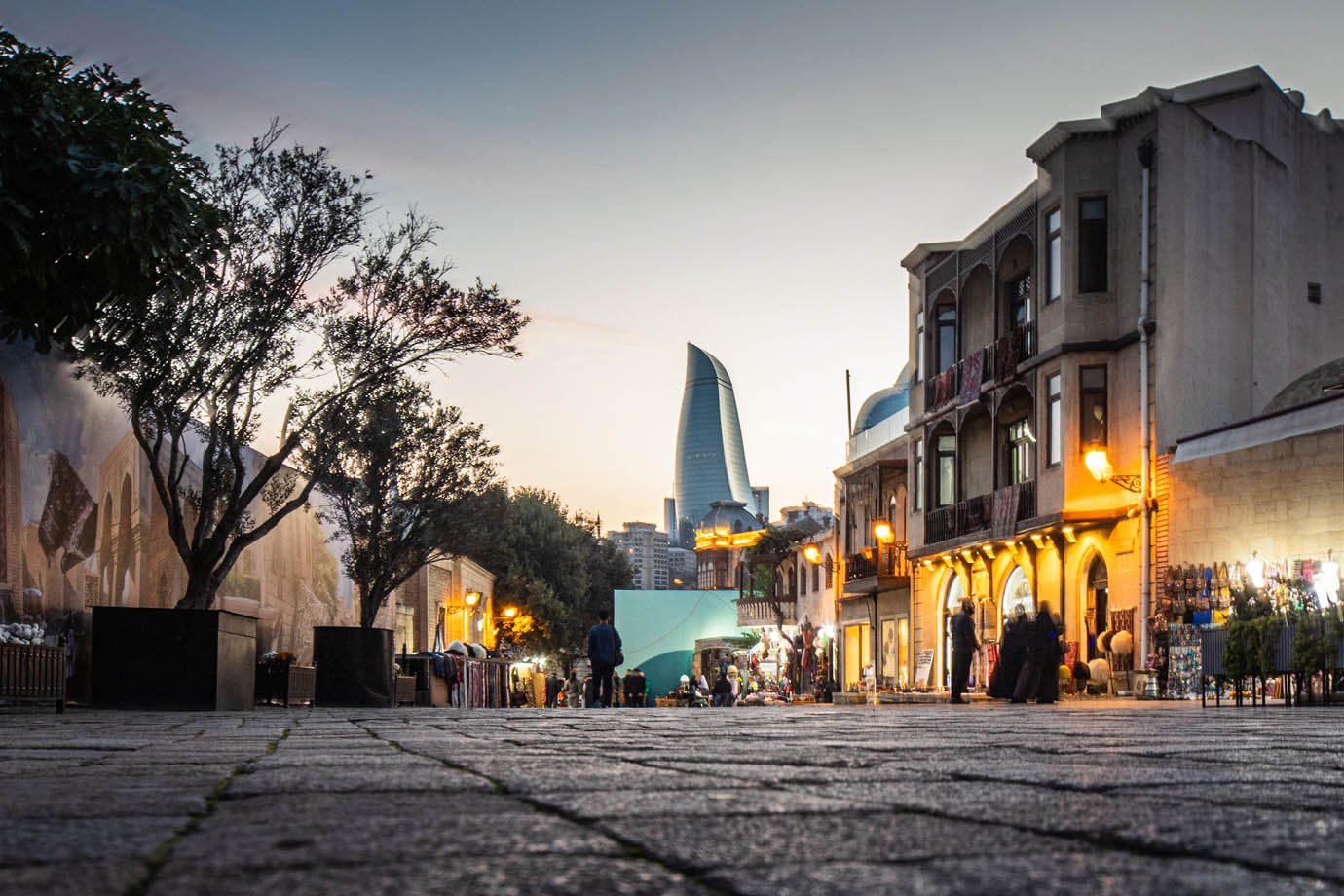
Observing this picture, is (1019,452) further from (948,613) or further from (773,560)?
(773,560)

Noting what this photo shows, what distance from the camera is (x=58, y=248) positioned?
12688 mm

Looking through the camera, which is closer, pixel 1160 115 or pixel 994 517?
pixel 1160 115

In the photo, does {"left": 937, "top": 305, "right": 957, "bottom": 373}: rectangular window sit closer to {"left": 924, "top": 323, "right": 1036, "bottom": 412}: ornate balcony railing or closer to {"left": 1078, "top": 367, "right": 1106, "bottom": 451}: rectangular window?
{"left": 924, "top": 323, "right": 1036, "bottom": 412}: ornate balcony railing

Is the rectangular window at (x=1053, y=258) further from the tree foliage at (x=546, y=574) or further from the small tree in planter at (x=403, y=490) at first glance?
the tree foliage at (x=546, y=574)

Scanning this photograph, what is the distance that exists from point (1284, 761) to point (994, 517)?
27143 millimetres

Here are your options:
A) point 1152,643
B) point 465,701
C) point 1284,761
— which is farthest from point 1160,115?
point 1284,761

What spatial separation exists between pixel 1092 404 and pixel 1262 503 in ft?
18.4

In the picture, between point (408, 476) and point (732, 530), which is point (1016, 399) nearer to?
point (408, 476)

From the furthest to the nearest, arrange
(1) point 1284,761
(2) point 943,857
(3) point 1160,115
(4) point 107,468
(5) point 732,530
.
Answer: (5) point 732,530 → (3) point 1160,115 → (4) point 107,468 → (1) point 1284,761 → (2) point 943,857

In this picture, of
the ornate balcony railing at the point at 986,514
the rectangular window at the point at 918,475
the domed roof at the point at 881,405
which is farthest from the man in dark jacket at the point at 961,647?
the domed roof at the point at 881,405

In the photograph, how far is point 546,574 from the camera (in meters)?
69.1

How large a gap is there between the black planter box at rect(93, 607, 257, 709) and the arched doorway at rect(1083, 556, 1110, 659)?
53.7 feet

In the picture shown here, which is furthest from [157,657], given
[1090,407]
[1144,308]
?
[1144,308]

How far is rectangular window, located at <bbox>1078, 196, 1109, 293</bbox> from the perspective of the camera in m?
28.8
